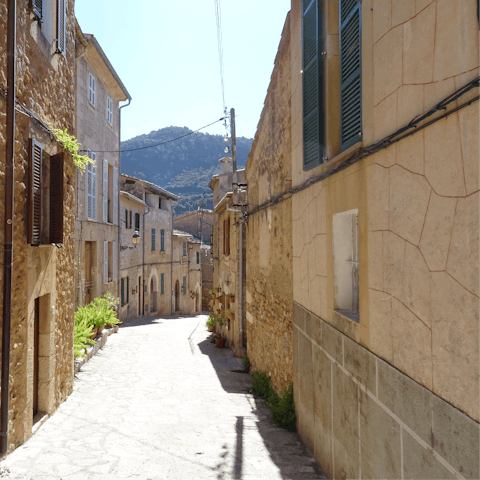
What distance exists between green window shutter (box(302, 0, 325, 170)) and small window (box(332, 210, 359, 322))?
841mm

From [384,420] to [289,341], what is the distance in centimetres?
333

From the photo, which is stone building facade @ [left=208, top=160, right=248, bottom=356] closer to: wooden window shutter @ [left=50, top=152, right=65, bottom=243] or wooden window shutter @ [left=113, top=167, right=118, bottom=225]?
wooden window shutter @ [left=113, top=167, right=118, bottom=225]

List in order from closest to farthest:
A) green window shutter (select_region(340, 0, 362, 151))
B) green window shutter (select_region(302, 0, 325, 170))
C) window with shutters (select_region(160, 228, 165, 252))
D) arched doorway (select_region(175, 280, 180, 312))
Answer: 1. green window shutter (select_region(340, 0, 362, 151))
2. green window shutter (select_region(302, 0, 325, 170))
3. window with shutters (select_region(160, 228, 165, 252))
4. arched doorway (select_region(175, 280, 180, 312))

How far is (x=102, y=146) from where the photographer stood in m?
14.1

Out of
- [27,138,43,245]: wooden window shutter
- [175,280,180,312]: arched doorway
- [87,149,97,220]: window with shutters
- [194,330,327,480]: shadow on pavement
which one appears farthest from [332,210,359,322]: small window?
[175,280,180,312]: arched doorway

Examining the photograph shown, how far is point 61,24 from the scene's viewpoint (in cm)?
640

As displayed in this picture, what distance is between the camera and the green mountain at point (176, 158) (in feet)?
303

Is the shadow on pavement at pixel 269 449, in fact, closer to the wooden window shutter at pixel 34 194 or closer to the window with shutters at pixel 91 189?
the wooden window shutter at pixel 34 194

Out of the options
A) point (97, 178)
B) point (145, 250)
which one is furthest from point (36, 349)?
point (145, 250)

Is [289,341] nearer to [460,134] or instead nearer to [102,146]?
[460,134]

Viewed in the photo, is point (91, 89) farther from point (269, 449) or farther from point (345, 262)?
point (269, 449)

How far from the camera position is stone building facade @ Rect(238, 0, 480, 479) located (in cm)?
223

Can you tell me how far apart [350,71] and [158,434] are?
16.5ft

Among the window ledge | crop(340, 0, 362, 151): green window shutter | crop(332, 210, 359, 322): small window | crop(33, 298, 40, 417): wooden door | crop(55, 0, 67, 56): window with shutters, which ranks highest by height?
crop(55, 0, 67, 56): window with shutters
